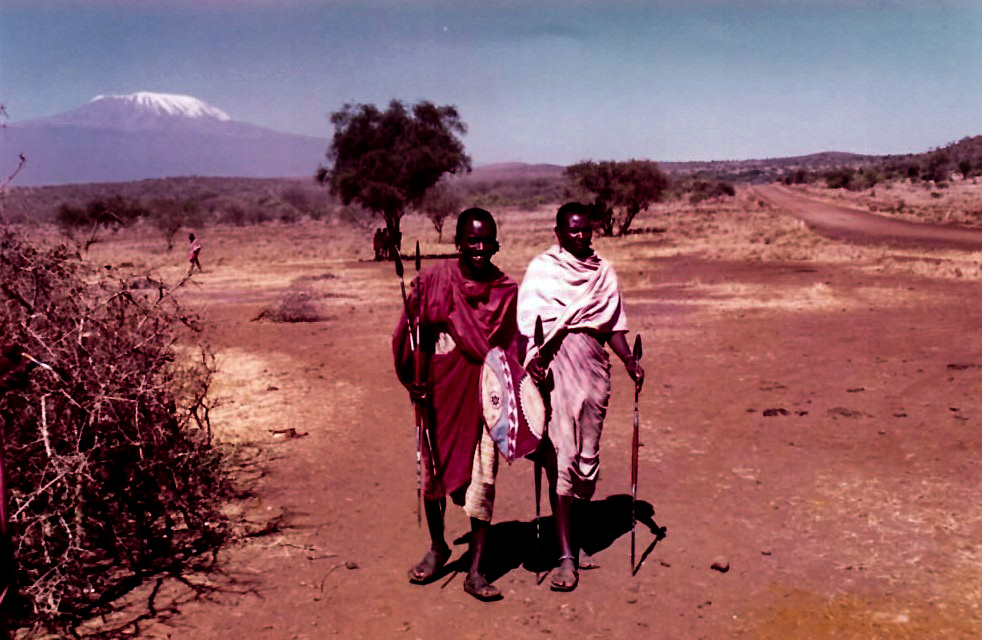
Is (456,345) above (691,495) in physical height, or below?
above

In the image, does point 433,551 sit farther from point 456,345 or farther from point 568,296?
point 568,296

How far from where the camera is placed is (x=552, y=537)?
510 centimetres

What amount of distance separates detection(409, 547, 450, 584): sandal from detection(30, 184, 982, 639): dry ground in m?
0.09

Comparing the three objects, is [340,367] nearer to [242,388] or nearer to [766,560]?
[242,388]

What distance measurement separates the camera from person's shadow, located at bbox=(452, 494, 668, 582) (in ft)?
15.5

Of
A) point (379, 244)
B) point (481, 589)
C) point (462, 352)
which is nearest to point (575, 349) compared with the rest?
point (462, 352)

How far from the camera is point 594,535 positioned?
16.8ft

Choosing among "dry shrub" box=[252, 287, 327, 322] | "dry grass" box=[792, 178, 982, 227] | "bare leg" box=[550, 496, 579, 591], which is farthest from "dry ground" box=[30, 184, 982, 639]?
"dry grass" box=[792, 178, 982, 227]

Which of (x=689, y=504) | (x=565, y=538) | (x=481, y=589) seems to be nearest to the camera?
(x=481, y=589)

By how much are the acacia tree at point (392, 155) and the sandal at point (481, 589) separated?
25330 mm

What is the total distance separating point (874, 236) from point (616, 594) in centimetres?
2649

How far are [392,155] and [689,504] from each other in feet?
82.4

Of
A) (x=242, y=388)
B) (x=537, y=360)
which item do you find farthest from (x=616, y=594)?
(x=242, y=388)

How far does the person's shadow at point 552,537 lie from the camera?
4.72m
